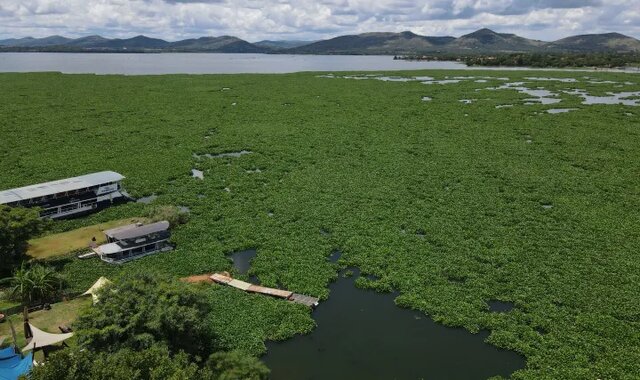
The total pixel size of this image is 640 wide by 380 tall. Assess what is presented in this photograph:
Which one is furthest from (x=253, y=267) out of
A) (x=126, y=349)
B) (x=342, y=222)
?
(x=126, y=349)

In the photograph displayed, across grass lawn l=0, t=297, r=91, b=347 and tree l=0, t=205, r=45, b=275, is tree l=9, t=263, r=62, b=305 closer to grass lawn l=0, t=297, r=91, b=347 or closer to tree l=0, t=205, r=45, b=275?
grass lawn l=0, t=297, r=91, b=347

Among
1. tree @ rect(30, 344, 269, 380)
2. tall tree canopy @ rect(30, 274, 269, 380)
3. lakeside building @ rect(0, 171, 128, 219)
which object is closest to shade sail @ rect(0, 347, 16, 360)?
tall tree canopy @ rect(30, 274, 269, 380)

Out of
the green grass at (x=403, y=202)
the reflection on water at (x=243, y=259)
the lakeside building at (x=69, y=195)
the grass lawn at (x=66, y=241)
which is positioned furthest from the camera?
the lakeside building at (x=69, y=195)

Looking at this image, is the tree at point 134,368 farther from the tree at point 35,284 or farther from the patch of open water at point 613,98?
the patch of open water at point 613,98

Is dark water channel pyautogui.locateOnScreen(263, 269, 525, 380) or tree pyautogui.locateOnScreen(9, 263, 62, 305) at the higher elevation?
tree pyautogui.locateOnScreen(9, 263, 62, 305)

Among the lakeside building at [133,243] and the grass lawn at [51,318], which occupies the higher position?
the lakeside building at [133,243]

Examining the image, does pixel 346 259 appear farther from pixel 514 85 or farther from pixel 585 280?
pixel 514 85

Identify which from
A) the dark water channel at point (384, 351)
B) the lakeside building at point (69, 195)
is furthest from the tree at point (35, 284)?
the dark water channel at point (384, 351)
